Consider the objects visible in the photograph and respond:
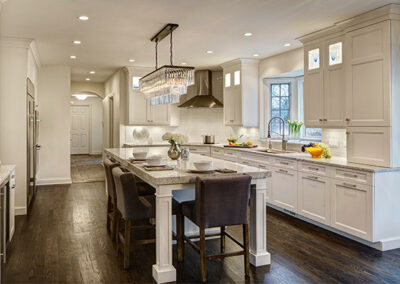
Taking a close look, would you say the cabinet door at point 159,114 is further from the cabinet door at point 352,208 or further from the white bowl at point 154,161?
the cabinet door at point 352,208

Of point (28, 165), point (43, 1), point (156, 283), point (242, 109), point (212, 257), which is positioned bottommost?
point (156, 283)

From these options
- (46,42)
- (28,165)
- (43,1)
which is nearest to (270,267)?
(43,1)

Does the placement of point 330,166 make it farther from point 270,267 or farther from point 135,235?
point 135,235

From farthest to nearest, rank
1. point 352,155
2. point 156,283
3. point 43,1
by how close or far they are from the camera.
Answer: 1. point 352,155
2. point 43,1
3. point 156,283

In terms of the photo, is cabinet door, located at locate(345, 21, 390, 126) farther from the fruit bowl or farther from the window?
the window

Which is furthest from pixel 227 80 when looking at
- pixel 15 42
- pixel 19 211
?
pixel 19 211

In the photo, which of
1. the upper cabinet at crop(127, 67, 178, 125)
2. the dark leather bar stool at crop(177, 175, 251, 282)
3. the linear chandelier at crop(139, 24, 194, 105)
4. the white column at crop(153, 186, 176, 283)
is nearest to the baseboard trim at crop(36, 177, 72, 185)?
the upper cabinet at crop(127, 67, 178, 125)

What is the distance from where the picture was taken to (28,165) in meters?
5.49

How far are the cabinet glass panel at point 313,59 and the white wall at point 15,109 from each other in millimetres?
4124

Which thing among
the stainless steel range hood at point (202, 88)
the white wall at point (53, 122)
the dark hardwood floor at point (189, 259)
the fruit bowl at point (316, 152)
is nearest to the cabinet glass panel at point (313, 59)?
the fruit bowl at point (316, 152)

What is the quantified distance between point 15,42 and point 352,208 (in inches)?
202

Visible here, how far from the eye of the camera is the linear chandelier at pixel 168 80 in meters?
4.60

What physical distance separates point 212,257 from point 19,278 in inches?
64.8

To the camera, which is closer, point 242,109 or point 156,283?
point 156,283
